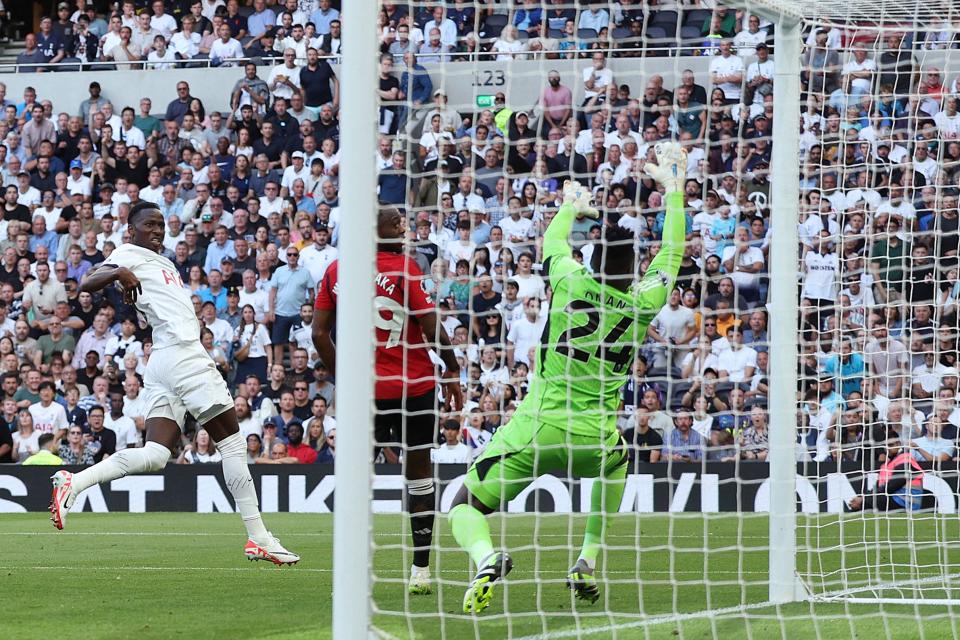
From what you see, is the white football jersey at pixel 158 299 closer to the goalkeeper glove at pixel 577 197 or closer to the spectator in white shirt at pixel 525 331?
the goalkeeper glove at pixel 577 197

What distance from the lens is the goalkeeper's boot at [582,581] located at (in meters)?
6.55

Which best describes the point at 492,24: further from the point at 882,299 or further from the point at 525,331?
the point at 882,299

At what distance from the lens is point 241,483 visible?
794 cm

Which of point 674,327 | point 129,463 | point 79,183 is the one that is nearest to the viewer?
point 129,463

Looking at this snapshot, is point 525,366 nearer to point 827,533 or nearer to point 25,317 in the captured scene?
point 827,533

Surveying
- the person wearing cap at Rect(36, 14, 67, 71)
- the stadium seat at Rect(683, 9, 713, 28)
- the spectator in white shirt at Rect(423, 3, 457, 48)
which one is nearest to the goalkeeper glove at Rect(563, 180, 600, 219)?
the spectator in white shirt at Rect(423, 3, 457, 48)

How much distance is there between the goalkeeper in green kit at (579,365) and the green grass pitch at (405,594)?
0.84 ft

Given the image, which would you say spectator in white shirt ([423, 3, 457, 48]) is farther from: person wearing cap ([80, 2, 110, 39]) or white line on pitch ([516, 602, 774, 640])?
white line on pitch ([516, 602, 774, 640])

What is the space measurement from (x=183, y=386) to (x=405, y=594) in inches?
92.2

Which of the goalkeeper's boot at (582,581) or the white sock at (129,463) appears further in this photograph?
the white sock at (129,463)

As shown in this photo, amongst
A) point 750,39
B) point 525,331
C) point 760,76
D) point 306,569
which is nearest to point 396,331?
point 306,569

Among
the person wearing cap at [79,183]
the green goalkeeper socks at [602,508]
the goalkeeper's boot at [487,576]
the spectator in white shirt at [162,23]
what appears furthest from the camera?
the spectator in white shirt at [162,23]

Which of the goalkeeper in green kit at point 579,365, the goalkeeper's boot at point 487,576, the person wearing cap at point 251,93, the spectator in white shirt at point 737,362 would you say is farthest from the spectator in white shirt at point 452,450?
the goalkeeper's boot at point 487,576

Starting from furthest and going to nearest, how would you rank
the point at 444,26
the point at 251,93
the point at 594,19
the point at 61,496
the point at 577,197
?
the point at 251,93, the point at 444,26, the point at 594,19, the point at 61,496, the point at 577,197
